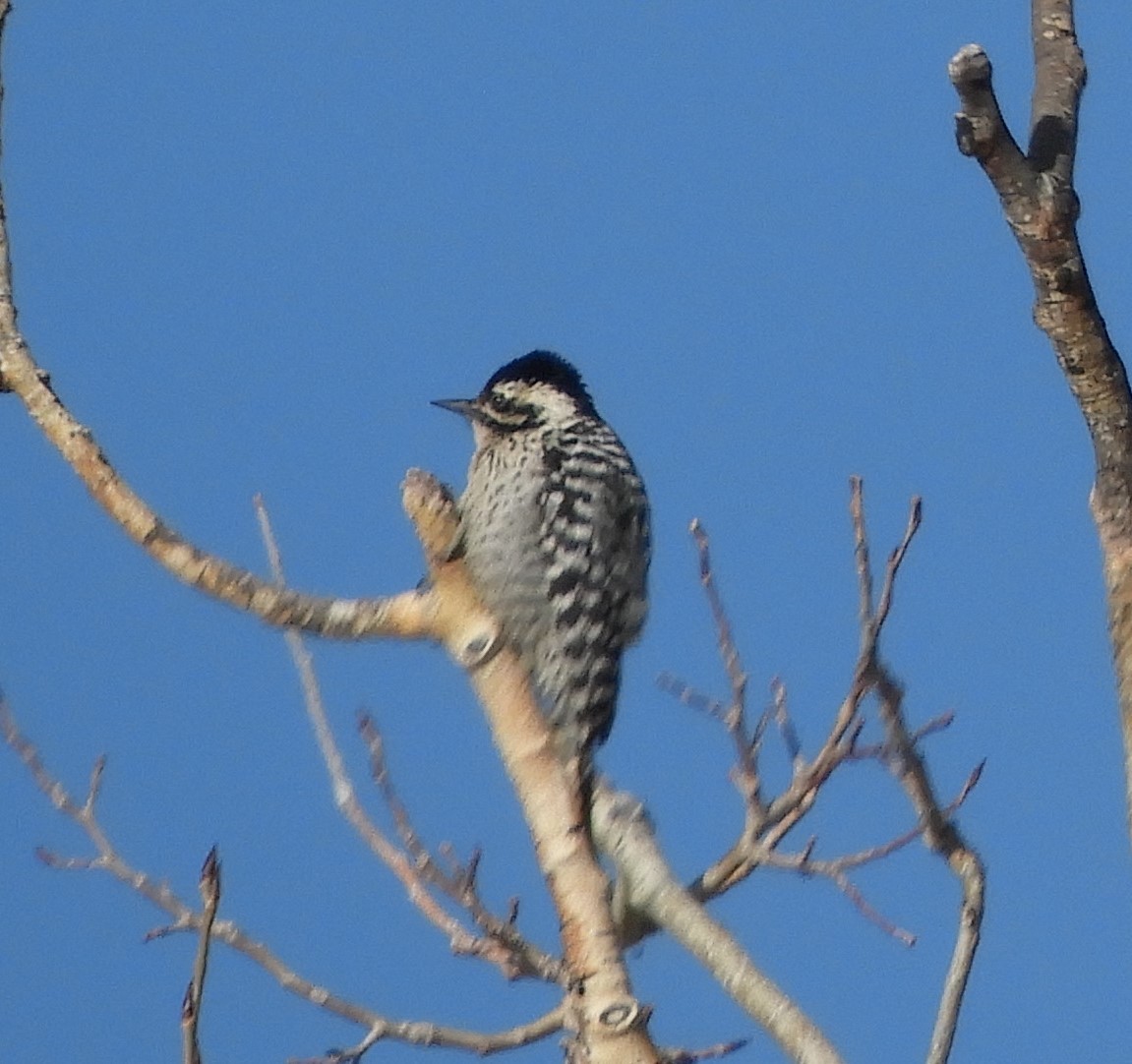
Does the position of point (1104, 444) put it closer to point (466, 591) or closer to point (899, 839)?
point (466, 591)

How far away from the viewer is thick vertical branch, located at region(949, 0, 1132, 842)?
1994 millimetres

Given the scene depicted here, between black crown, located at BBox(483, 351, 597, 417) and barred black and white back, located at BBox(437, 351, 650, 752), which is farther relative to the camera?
black crown, located at BBox(483, 351, 597, 417)

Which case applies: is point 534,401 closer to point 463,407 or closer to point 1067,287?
point 463,407

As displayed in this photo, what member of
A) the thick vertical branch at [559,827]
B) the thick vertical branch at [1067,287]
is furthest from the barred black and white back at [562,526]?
the thick vertical branch at [1067,287]

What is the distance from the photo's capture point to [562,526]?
3.66 m

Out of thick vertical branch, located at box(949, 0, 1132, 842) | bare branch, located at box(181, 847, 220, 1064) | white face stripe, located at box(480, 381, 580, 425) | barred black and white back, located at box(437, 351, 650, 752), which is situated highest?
white face stripe, located at box(480, 381, 580, 425)

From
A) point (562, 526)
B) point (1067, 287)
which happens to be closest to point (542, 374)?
point (562, 526)

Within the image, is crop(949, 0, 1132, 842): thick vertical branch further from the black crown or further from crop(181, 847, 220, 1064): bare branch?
the black crown

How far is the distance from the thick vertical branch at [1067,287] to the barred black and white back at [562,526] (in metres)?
1.26

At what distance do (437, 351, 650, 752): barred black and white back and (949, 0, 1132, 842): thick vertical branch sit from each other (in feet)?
4.13

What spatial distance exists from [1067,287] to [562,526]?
5.68 ft

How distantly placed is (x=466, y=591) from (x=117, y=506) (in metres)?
0.39

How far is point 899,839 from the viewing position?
3027mm

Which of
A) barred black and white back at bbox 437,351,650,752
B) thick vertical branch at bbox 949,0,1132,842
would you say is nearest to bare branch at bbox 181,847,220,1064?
thick vertical branch at bbox 949,0,1132,842
